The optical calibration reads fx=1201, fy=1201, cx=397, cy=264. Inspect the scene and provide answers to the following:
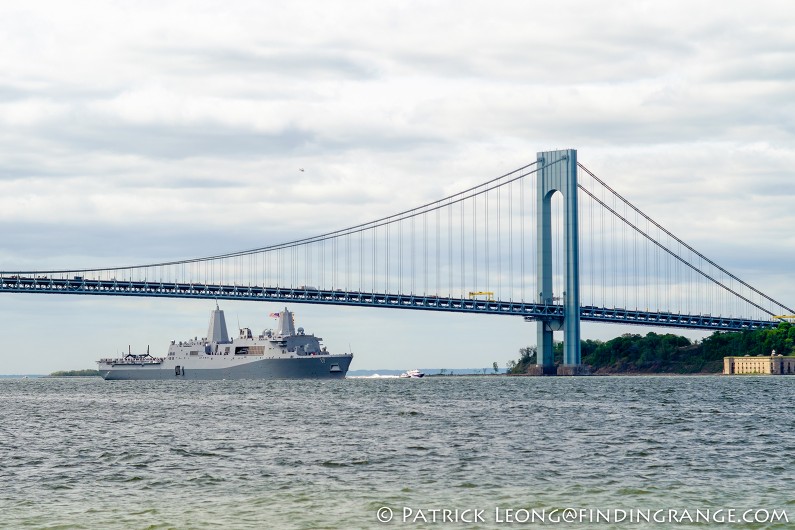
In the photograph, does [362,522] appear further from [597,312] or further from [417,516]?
[597,312]

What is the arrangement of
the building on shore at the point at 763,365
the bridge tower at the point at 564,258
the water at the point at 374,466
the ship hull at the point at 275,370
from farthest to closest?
the building on shore at the point at 763,365, the ship hull at the point at 275,370, the bridge tower at the point at 564,258, the water at the point at 374,466

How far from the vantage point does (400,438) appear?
33906 millimetres

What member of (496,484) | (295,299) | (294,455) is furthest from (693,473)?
(295,299)

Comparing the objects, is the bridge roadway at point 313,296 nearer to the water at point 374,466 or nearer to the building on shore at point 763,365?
the building on shore at point 763,365

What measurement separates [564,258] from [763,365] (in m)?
40.6

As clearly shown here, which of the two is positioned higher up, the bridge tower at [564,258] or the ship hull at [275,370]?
the bridge tower at [564,258]

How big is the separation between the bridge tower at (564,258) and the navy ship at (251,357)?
2093cm

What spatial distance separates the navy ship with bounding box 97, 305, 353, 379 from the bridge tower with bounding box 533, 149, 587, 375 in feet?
68.7

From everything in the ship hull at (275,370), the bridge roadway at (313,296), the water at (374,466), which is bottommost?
the water at (374,466)

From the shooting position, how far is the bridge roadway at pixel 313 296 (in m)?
108

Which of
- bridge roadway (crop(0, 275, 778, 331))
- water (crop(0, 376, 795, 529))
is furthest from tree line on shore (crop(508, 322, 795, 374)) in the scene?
water (crop(0, 376, 795, 529))

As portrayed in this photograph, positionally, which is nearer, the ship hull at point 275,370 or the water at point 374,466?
the water at point 374,466

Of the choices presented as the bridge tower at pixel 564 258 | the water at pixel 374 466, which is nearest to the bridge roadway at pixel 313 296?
the bridge tower at pixel 564 258

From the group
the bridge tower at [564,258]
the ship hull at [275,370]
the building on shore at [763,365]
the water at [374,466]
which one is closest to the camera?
the water at [374,466]
